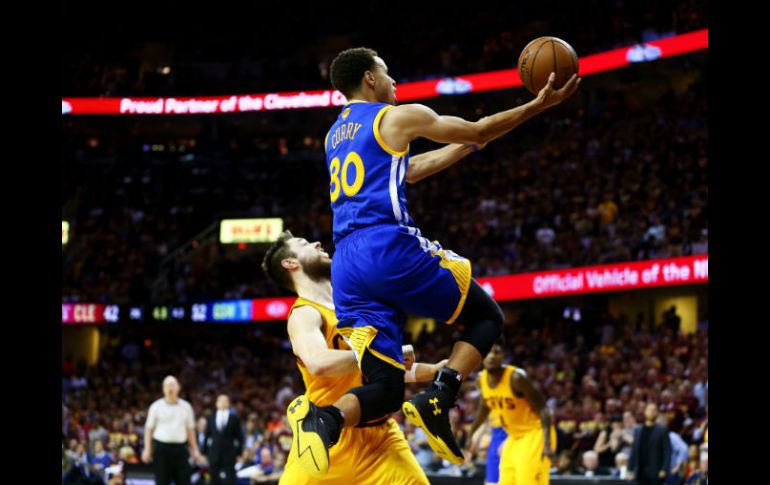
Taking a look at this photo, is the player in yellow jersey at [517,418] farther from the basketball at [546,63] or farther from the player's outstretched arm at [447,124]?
the player's outstretched arm at [447,124]

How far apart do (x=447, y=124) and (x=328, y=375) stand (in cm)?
140

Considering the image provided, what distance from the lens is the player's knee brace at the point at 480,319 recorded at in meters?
5.26

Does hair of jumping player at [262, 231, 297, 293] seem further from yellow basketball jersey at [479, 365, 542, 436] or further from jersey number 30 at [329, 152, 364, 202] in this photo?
yellow basketball jersey at [479, 365, 542, 436]

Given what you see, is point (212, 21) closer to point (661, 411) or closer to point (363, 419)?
point (661, 411)

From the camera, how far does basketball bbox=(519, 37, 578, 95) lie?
17.5 ft

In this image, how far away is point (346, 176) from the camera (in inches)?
207

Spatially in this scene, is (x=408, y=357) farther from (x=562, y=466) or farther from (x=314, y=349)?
(x=562, y=466)

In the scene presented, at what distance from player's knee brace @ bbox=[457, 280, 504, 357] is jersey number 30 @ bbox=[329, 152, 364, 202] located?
0.78 meters

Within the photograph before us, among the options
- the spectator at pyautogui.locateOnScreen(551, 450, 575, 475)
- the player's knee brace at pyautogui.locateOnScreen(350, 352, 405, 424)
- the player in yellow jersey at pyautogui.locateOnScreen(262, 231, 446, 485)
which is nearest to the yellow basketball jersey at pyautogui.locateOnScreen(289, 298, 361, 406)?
the player in yellow jersey at pyautogui.locateOnScreen(262, 231, 446, 485)

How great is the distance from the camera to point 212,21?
109ft

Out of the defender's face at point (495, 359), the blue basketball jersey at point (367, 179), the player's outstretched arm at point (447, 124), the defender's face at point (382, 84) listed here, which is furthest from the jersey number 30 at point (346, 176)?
the defender's face at point (495, 359)

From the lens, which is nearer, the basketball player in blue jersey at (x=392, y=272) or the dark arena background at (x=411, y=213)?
the basketball player in blue jersey at (x=392, y=272)

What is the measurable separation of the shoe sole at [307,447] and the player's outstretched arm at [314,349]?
0.36 m

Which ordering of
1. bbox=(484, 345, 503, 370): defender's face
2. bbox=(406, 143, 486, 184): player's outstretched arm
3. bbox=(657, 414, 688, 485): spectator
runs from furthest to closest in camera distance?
bbox=(657, 414, 688, 485): spectator
bbox=(484, 345, 503, 370): defender's face
bbox=(406, 143, 486, 184): player's outstretched arm
